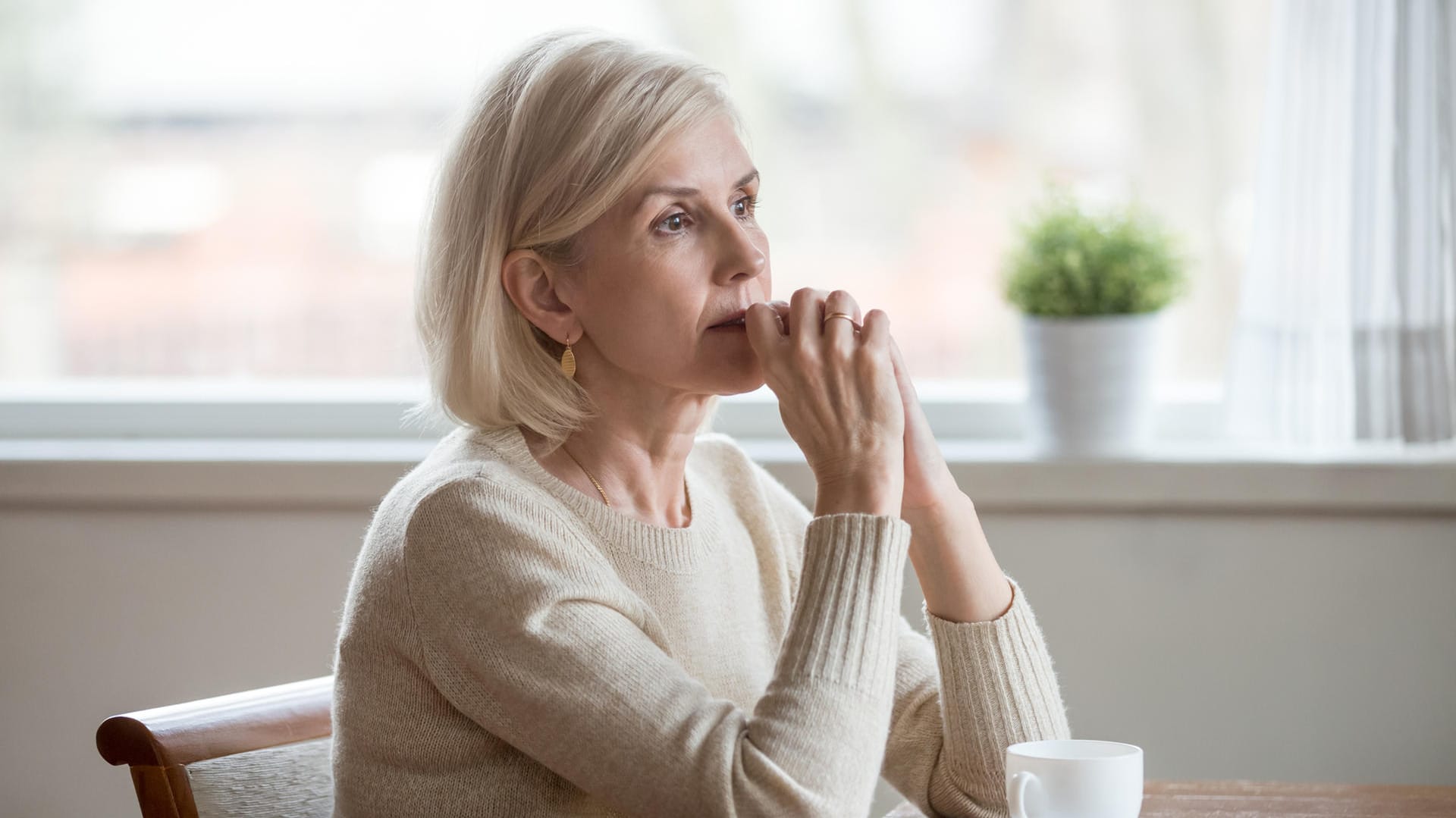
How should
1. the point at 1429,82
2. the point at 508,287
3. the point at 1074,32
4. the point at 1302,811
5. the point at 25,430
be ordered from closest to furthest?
the point at 1302,811 < the point at 508,287 < the point at 1429,82 < the point at 1074,32 < the point at 25,430

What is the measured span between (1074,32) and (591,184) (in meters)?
1.34

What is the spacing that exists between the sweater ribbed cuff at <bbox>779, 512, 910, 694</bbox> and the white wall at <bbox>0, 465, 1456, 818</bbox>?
102 centimetres

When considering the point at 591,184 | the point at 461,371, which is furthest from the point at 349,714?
the point at 591,184

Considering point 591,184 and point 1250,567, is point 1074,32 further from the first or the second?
point 591,184

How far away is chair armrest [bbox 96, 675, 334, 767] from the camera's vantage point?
48.4 inches

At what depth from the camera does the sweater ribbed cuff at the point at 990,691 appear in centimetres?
129

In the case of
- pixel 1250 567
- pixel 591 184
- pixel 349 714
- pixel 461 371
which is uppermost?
pixel 591 184

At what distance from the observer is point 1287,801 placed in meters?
1.24

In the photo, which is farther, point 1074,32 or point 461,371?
point 1074,32

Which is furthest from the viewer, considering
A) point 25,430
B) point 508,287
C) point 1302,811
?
point 25,430

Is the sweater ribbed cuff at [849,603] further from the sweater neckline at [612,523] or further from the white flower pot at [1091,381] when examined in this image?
the white flower pot at [1091,381]

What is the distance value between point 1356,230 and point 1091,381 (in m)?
0.44

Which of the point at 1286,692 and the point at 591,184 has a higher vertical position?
the point at 591,184

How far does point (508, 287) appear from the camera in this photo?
1.33 meters
